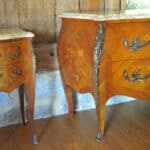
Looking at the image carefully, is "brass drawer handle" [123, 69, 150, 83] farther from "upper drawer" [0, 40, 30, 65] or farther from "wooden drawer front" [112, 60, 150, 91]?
"upper drawer" [0, 40, 30, 65]

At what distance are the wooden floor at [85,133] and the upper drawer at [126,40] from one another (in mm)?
579

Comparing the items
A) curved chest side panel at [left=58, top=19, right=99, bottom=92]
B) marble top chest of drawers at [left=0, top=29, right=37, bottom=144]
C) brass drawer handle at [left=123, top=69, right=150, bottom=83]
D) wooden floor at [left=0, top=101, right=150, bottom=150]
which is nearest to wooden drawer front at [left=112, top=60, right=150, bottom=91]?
brass drawer handle at [left=123, top=69, right=150, bottom=83]

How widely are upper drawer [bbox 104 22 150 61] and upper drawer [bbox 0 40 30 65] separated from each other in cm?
50

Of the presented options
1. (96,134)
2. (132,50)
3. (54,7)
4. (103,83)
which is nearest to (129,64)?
(132,50)

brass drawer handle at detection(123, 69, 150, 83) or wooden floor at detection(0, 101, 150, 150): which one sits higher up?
brass drawer handle at detection(123, 69, 150, 83)

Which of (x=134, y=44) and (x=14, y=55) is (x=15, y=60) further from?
(x=134, y=44)

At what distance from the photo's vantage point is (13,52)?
1666mm

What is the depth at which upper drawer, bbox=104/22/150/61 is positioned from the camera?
171cm

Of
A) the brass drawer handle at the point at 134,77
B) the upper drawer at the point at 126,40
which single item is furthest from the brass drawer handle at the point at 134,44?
the brass drawer handle at the point at 134,77

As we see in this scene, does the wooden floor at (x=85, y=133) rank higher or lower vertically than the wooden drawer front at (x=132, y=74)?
lower

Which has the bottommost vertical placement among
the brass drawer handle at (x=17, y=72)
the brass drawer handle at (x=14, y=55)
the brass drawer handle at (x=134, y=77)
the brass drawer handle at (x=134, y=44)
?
the brass drawer handle at (x=134, y=77)

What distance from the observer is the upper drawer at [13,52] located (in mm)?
1638

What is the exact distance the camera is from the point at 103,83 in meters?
1.79

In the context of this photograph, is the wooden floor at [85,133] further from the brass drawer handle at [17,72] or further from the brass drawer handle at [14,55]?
the brass drawer handle at [14,55]
